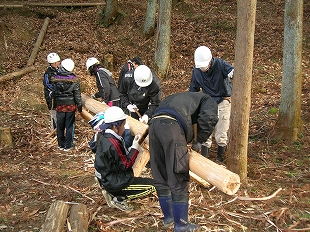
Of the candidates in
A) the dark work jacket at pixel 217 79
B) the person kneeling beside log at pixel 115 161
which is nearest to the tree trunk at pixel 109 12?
the dark work jacket at pixel 217 79

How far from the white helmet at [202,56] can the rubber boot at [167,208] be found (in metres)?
2.55

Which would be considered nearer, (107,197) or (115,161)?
(115,161)

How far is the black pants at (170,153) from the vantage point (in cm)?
443

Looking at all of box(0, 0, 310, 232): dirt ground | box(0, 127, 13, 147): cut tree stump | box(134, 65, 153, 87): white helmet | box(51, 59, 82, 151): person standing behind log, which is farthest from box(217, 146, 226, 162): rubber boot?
box(0, 127, 13, 147): cut tree stump

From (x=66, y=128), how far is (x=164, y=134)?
14.5ft

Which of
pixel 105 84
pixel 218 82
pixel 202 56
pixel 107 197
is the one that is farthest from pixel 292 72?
pixel 107 197

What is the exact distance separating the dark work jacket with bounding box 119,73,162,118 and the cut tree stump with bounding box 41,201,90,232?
8.32 feet

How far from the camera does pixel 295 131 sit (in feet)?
26.0

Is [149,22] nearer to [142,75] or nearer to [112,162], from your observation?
[142,75]

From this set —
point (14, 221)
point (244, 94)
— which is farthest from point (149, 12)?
point (14, 221)

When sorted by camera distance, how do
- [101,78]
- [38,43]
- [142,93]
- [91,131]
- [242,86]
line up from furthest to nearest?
1. [38,43]
2. [91,131]
3. [101,78]
4. [142,93]
5. [242,86]

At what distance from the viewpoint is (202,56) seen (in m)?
6.39

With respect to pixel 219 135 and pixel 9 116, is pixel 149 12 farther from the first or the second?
A: pixel 219 135

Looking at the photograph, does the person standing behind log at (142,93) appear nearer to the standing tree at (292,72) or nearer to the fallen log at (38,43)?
the standing tree at (292,72)
